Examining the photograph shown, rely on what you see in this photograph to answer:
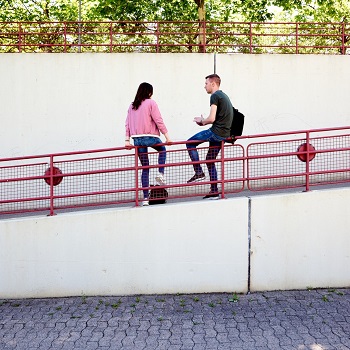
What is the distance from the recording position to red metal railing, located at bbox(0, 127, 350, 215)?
23.0ft

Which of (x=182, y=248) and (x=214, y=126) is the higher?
(x=214, y=126)

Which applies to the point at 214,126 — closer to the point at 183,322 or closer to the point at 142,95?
the point at 142,95

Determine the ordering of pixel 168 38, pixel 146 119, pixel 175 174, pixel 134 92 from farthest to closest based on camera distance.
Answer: pixel 168 38, pixel 134 92, pixel 175 174, pixel 146 119

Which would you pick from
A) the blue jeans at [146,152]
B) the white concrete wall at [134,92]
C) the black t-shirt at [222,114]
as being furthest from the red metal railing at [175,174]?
the white concrete wall at [134,92]

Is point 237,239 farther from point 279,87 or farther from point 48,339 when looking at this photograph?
point 279,87

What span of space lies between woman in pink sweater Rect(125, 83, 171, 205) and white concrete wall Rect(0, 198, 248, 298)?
1.93ft

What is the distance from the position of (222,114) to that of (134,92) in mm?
4379

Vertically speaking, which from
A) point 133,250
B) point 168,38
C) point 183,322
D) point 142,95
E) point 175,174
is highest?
point 168,38

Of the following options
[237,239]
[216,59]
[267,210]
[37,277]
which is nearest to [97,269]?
[37,277]

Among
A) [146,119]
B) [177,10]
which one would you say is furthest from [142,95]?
[177,10]

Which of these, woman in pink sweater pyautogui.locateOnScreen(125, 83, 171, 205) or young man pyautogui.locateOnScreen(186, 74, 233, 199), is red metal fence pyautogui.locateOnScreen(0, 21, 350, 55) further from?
woman in pink sweater pyautogui.locateOnScreen(125, 83, 171, 205)

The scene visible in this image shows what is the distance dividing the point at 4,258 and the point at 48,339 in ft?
5.92

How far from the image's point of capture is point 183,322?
226 inches

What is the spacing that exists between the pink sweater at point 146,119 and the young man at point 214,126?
50cm
